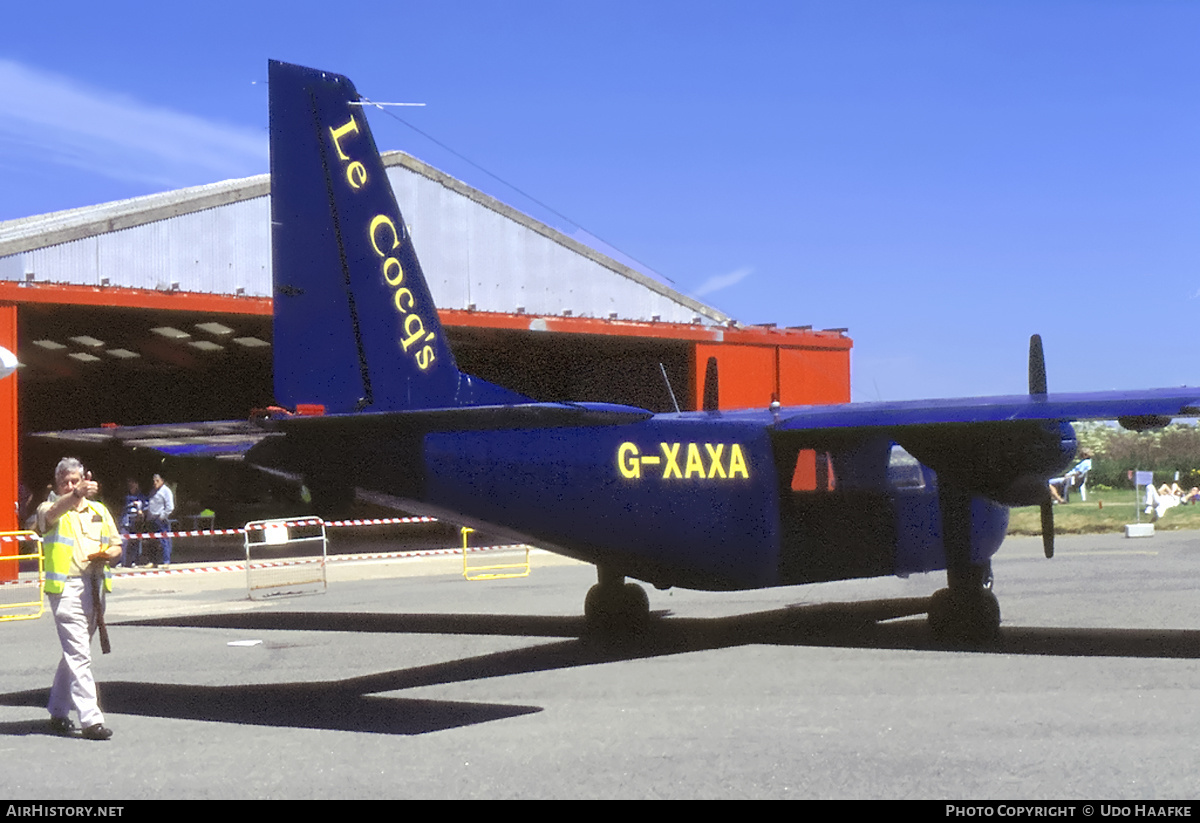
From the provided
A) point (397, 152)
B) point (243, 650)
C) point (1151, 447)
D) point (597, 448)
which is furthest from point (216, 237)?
point (1151, 447)

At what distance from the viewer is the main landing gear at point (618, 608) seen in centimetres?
1597

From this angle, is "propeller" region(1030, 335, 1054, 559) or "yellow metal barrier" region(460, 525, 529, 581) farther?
"yellow metal barrier" region(460, 525, 529, 581)

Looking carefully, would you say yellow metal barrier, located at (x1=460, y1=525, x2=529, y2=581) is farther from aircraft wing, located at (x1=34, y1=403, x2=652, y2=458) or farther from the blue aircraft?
aircraft wing, located at (x1=34, y1=403, x2=652, y2=458)

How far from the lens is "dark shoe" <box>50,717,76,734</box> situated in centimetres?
990

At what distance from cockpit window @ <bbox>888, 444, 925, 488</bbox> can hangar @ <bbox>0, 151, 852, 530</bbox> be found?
49.2 feet

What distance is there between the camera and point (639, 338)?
3753 centimetres

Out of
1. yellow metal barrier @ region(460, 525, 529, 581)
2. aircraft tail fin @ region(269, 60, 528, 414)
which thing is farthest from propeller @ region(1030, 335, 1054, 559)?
yellow metal barrier @ region(460, 525, 529, 581)

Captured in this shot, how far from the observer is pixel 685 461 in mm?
13695

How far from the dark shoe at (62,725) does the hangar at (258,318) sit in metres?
17.8

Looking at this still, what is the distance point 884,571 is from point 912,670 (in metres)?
3.02

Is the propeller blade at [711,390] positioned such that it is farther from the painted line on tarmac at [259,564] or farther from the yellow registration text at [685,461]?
the painted line on tarmac at [259,564]

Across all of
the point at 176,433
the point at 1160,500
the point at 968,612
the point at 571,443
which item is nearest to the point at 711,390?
the point at 571,443

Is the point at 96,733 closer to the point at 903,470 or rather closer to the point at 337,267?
the point at 337,267
